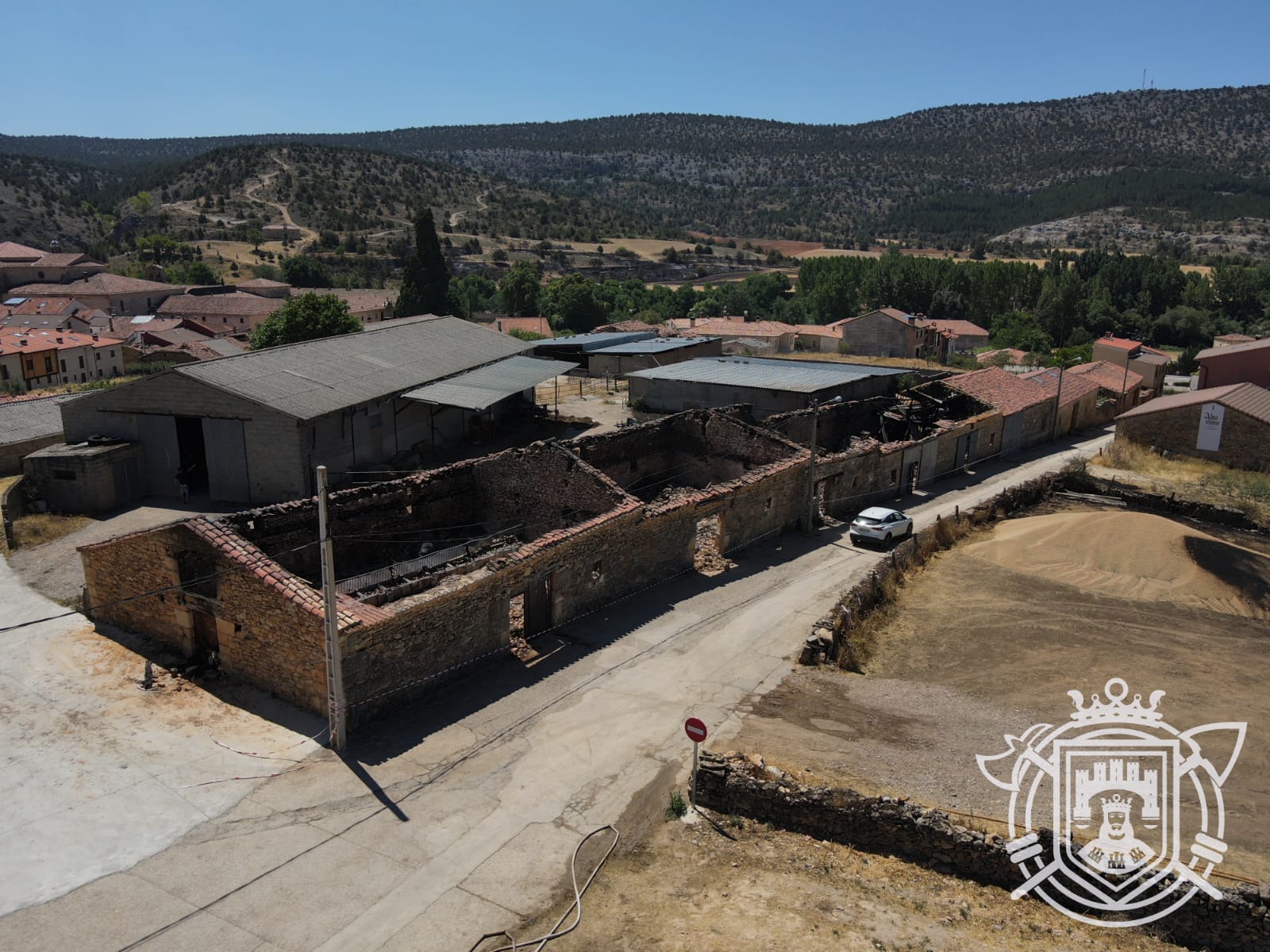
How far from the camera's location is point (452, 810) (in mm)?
14648

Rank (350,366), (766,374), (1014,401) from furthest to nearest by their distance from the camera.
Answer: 1. (1014,401)
2. (766,374)
3. (350,366)

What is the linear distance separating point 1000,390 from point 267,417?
115ft

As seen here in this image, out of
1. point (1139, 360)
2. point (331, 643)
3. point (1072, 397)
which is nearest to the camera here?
point (331, 643)

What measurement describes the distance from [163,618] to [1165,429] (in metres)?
43.9

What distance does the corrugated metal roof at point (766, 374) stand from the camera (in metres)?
41.8

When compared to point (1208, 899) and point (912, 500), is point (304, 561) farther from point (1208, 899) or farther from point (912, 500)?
point (912, 500)

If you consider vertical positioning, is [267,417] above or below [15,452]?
above

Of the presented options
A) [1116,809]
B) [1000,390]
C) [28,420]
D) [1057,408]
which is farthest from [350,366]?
[1057,408]

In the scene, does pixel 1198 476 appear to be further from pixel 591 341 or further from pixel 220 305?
pixel 220 305

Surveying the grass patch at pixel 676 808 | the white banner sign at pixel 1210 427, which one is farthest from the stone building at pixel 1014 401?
the grass patch at pixel 676 808

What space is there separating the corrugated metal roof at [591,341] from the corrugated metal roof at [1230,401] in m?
30.9

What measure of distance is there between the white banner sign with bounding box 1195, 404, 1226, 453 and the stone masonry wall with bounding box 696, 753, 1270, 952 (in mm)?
37211

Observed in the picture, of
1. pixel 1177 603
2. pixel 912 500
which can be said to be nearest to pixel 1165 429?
pixel 912 500

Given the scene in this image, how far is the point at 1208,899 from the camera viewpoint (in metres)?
11.7
